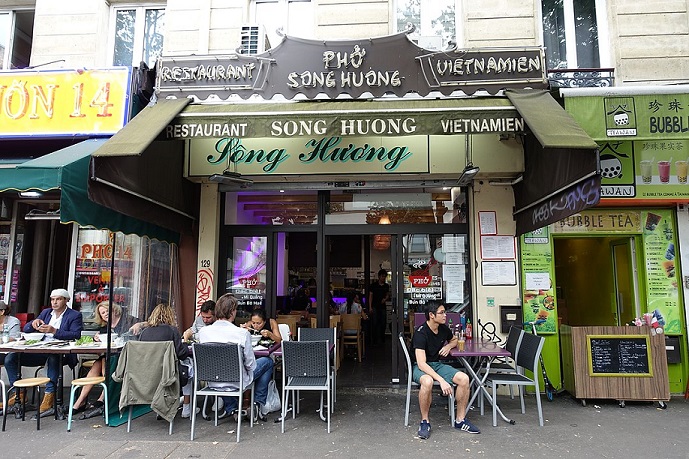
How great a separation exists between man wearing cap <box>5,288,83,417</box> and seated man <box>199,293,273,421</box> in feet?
6.69

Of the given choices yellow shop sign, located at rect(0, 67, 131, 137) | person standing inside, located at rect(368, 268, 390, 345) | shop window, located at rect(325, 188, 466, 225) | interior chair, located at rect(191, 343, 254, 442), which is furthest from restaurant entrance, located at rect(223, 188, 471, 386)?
person standing inside, located at rect(368, 268, 390, 345)

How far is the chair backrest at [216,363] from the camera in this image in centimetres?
489

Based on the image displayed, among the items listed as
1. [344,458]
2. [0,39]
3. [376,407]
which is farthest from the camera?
[0,39]

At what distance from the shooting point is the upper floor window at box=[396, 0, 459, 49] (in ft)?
24.2

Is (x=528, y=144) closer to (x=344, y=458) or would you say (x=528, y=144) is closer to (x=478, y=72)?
(x=478, y=72)

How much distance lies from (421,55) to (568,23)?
297cm

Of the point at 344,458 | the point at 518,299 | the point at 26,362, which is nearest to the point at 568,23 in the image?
the point at 518,299

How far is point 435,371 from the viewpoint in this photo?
5363 millimetres

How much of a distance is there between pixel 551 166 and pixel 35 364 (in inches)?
280

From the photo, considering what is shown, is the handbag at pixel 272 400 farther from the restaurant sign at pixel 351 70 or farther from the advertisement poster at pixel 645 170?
the advertisement poster at pixel 645 170

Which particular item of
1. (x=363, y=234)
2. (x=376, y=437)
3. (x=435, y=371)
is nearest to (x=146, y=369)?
(x=376, y=437)

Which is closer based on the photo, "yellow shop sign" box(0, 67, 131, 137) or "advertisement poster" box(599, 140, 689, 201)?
"advertisement poster" box(599, 140, 689, 201)

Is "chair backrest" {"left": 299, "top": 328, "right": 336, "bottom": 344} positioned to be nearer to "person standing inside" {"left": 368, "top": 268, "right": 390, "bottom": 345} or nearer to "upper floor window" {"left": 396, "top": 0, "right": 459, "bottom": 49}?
"upper floor window" {"left": 396, "top": 0, "right": 459, "bottom": 49}

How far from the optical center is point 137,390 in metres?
5.01
